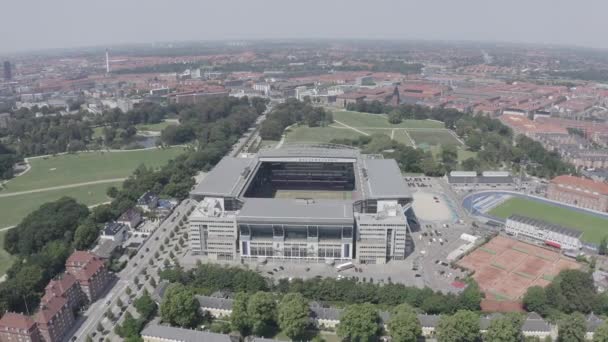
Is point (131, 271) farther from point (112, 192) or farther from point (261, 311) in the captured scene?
point (112, 192)

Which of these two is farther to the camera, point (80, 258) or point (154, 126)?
point (154, 126)

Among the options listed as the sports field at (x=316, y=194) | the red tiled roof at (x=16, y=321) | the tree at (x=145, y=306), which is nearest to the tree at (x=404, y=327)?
the tree at (x=145, y=306)

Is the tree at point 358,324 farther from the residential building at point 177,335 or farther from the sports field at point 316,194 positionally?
the sports field at point 316,194

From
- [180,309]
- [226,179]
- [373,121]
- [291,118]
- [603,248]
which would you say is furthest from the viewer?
[373,121]

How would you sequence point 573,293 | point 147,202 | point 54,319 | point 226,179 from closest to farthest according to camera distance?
point 54,319 → point 573,293 → point 226,179 → point 147,202

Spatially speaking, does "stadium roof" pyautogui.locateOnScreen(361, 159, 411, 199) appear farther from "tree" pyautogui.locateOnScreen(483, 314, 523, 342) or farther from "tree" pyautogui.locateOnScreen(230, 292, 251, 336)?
"tree" pyautogui.locateOnScreen(230, 292, 251, 336)

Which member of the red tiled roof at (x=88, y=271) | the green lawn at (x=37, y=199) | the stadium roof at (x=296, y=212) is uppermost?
the stadium roof at (x=296, y=212)

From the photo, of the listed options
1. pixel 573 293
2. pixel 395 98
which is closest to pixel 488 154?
pixel 573 293

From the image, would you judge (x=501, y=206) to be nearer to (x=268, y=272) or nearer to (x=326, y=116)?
(x=268, y=272)
